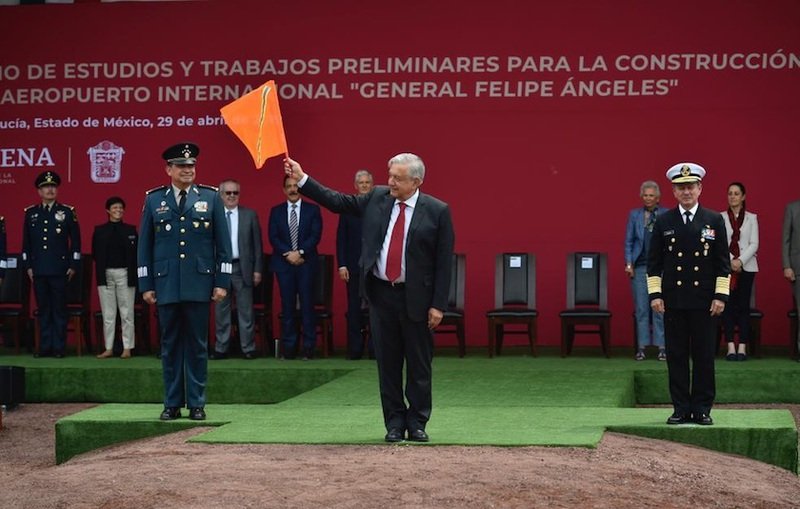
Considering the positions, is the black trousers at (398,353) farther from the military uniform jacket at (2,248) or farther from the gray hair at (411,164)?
the military uniform jacket at (2,248)

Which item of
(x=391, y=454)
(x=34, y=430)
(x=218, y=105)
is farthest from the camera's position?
(x=218, y=105)

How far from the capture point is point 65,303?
13.1 metres

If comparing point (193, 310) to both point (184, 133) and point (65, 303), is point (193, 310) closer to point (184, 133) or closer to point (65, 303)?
point (65, 303)

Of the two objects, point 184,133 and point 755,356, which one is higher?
point 184,133

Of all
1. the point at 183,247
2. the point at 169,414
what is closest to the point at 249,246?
the point at 169,414

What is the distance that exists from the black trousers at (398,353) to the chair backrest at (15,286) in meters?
6.88

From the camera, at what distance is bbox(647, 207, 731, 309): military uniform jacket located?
808 centimetres

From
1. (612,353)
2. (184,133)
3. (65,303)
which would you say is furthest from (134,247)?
(612,353)

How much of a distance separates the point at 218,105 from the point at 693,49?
4450 millimetres

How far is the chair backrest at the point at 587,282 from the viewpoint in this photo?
1291 centimetres

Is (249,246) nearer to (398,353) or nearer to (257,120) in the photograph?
(257,120)

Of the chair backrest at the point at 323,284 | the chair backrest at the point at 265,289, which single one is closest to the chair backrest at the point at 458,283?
the chair backrest at the point at 323,284

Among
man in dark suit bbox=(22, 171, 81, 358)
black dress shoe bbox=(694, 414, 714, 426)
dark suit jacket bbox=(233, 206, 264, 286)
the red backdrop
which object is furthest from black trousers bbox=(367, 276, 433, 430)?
the red backdrop

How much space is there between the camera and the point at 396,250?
24.1 feet
